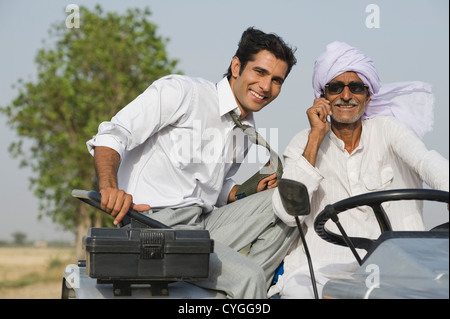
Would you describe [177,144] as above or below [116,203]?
above

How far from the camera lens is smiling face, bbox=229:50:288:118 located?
413 cm

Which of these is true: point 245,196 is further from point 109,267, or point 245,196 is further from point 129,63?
point 129,63

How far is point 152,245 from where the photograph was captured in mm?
2561

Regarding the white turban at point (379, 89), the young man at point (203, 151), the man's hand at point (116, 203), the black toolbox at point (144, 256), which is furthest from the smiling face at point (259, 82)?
the black toolbox at point (144, 256)

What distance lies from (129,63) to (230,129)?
33.6 ft

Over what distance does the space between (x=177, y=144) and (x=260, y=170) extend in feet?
1.75

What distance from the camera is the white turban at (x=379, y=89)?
3.84m

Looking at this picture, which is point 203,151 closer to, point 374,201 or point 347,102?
point 347,102

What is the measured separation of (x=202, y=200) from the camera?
3.85 m

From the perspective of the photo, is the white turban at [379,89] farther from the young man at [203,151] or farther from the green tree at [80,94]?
the green tree at [80,94]

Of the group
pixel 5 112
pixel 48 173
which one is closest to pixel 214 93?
pixel 48 173

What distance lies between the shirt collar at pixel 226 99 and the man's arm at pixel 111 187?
847mm

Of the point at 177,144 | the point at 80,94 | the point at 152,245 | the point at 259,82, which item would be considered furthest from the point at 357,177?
the point at 80,94
